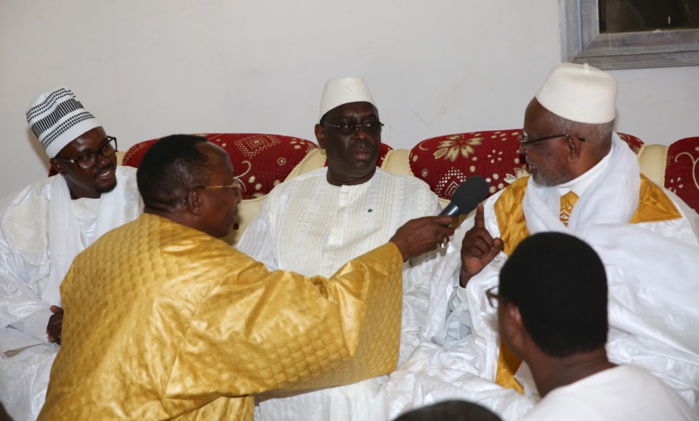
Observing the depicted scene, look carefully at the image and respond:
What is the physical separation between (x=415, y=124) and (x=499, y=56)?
0.64m

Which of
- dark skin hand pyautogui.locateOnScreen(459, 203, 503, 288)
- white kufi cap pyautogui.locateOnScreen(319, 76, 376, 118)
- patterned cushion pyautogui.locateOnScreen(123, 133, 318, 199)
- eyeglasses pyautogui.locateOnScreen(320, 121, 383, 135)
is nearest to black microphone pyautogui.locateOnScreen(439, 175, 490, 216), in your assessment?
dark skin hand pyautogui.locateOnScreen(459, 203, 503, 288)

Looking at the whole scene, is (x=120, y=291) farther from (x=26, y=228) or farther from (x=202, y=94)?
(x=202, y=94)

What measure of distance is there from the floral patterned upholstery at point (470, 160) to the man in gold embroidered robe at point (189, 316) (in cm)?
116

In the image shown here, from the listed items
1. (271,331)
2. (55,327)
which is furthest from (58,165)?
(271,331)

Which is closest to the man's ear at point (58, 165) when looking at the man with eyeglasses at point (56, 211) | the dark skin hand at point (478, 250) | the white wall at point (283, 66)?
the man with eyeglasses at point (56, 211)

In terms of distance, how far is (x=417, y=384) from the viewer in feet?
10.7

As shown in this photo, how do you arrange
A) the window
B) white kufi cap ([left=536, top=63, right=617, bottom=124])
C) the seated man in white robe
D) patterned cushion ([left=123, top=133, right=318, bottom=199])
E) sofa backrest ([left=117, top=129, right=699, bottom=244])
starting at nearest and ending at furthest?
1. the seated man in white robe
2. white kufi cap ([left=536, top=63, right=617, bottom=124])
3. sofa backrest ([left=117, top=129, right=699, bottom=244])
4. the window
5. patterned cushion ([left=123, top=133, right=318, bottom=199])

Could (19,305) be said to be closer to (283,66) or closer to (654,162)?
(283,66)

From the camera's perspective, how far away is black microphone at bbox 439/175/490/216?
3.39 m

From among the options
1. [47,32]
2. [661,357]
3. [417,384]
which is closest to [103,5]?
[47,32]

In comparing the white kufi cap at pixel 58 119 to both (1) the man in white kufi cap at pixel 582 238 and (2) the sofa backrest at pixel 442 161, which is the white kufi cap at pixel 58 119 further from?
(1) the man in white kufi cap at pixel 582 238

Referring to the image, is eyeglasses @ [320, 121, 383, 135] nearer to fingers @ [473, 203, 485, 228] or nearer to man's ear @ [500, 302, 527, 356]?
fingers @ [473, 203, 485, 228]

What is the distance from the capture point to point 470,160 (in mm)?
4156

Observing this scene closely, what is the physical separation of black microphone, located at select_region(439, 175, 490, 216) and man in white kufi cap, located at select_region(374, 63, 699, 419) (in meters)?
0.14
